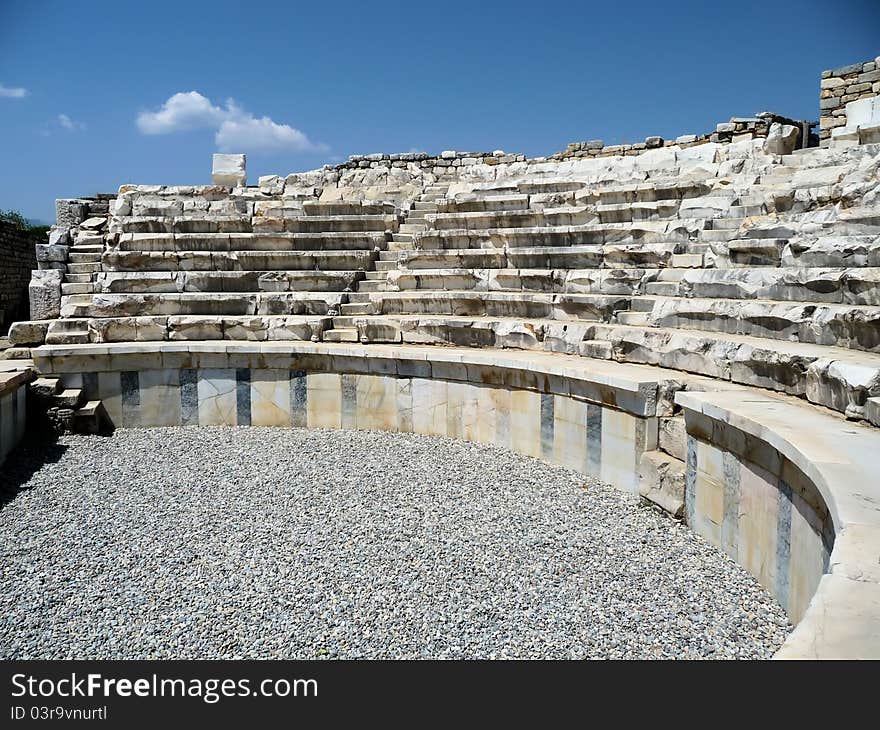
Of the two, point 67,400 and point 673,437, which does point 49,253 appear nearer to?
point 67,400

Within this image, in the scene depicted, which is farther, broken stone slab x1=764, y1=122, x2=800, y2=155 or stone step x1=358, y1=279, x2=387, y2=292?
stone step x1=358, y1=279, x2=387, y2=292

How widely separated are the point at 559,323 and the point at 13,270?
51.8 feet

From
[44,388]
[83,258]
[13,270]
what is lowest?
[44,388]

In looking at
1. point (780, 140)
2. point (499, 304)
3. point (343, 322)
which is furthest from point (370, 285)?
point (780, 140)

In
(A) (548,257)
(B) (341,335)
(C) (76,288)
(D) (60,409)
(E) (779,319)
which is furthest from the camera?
(C) (76,288)

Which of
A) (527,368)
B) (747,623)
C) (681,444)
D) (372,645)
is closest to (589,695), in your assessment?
(372,645)

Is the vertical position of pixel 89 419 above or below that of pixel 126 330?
below

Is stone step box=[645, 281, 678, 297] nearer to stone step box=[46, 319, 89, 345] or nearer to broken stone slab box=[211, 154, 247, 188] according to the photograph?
stone step box=[46, 319, 89, 345]

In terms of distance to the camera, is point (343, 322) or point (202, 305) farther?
point (202, 305)

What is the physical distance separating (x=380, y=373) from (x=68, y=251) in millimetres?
5485

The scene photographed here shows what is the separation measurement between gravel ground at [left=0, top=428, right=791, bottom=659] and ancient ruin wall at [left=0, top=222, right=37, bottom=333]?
12594 mm

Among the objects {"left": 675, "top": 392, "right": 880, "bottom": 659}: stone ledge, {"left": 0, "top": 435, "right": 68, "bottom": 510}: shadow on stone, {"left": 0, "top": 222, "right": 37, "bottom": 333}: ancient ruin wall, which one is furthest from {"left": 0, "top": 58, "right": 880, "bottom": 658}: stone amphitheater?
{"left": 0, "top": 222, "right": 37, "bottom": 333}: ancient ruin wall

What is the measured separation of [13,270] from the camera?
1692cm

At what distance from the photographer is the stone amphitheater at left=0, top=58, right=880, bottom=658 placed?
3807mm
